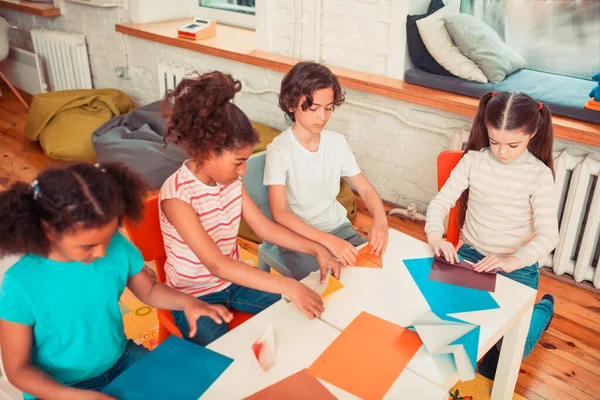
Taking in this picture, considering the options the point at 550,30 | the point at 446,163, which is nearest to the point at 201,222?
the point at 446,163

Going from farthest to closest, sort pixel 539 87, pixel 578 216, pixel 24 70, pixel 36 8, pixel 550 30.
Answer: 1. pixel 24 70
2. pixel 36 8
3. pixel 550 30
4. pixel 539 87
5. pixel 578 216

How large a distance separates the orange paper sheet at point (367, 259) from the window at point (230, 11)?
8.64 ft

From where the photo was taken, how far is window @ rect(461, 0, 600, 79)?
104 inches

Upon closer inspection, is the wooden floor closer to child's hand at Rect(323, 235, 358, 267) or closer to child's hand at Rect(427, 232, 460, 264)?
child's hand at Rect(427, 232, 460, 264)

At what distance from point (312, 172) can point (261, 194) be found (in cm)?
19

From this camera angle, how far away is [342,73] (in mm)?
2898

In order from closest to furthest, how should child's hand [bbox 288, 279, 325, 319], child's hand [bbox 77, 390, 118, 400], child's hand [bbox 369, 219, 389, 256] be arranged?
1. child's hand [bbox 77, 390, 118, 400]
2. child's hand [bbox 288, 279, 325, 319]
3. child's hand [bbox 369, 219, 389, 256]

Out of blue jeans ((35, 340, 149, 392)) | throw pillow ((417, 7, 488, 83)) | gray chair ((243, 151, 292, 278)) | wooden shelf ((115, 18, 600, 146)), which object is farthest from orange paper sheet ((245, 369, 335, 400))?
throw pillow ((417, 7, 488, 83))

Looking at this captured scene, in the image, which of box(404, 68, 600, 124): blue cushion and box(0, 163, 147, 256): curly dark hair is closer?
box(0, 163, 147, 256): curly dark hair

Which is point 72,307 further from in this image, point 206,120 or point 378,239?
point 378,239

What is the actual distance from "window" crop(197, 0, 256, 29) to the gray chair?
7.20ft

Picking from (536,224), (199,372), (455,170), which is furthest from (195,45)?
(199,372)

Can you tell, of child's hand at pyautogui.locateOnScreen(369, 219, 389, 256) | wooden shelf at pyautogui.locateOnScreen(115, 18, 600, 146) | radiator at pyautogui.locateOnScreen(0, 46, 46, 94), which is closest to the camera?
child's hand at pyautogui.locateOnScreen(369, 219, 389, 256)

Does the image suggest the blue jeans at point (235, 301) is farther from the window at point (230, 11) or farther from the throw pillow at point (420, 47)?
the window at point (230, 11)
